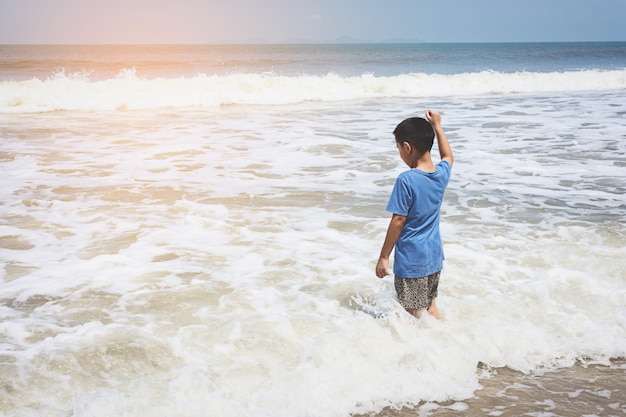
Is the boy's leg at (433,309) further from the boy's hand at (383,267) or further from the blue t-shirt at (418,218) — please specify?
the boy's hand at (383,267)

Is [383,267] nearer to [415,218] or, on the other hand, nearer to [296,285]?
[415,218]

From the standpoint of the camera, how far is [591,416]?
3.04m

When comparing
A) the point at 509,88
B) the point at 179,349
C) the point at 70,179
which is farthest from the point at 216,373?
the point at 509,88

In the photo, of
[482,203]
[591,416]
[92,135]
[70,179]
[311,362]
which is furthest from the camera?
[92,135]

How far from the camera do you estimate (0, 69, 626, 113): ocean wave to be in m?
21.5

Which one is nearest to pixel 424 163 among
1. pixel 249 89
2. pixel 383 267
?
pixel 383 267

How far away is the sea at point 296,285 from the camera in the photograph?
10.8 feet

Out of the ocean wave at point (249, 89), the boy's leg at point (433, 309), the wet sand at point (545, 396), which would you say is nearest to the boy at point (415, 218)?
the boy's leg at point (433, 309)

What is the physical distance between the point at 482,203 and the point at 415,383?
4421 millimetres

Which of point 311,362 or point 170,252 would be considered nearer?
point 311,362

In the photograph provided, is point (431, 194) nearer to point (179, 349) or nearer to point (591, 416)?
point (591, 416)

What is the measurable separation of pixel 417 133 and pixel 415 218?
0.52 meters

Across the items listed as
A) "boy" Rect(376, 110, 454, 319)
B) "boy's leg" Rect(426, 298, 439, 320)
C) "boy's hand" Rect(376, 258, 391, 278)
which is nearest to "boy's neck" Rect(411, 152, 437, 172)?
"boy" Rect(376, 110, 454, 319)

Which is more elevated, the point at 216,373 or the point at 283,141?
the point at 283,141
